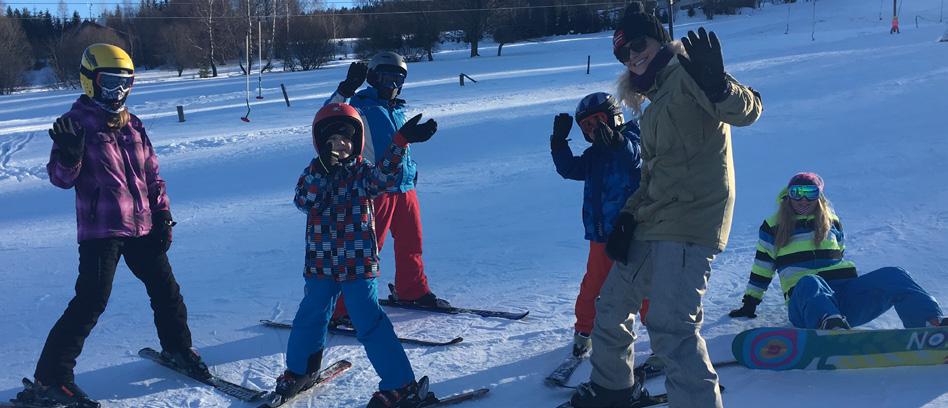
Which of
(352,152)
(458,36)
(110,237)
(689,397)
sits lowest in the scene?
(689,397)

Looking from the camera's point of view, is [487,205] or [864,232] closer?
[864,232]

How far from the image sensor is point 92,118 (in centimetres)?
335

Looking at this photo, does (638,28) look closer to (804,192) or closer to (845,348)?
(804,192)

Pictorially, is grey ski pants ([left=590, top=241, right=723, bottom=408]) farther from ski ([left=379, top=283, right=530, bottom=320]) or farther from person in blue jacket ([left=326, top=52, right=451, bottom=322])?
person in blue jacket ([left=326, top=52, right=451, bottom=322])

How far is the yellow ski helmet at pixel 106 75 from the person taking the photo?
3326 mm

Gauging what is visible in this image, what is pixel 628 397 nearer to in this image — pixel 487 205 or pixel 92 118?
pixel 92 118

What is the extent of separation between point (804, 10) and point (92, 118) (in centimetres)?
4753

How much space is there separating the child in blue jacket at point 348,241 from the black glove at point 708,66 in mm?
1221

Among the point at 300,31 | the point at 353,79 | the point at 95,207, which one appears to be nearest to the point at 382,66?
the point at 353,79

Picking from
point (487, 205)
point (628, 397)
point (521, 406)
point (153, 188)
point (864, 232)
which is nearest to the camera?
point (628, 397)

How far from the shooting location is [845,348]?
3.29m

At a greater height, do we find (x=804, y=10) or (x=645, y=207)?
(x=804, y=10)

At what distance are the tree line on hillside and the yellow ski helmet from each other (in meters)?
33.5

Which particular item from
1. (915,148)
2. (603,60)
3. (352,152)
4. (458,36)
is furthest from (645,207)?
(458,36)
